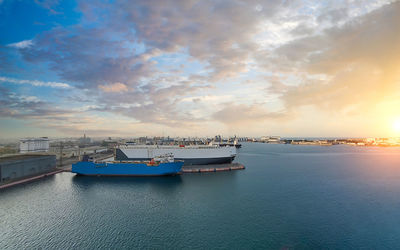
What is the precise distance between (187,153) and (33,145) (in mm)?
54282

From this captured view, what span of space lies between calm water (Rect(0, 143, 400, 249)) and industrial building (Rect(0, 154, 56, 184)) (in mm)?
3704

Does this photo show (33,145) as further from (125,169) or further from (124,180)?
(124,180)

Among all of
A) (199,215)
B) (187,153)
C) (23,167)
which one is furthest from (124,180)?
(199,215)

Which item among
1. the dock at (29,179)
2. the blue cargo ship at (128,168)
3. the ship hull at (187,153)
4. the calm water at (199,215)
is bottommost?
the calm water at (199,215)

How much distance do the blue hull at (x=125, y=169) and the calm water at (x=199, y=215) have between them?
370cm

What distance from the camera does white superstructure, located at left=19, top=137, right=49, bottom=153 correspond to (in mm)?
59862

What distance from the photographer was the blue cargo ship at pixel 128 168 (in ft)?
111

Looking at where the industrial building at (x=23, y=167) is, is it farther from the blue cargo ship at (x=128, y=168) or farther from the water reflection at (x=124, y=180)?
the water reflection at (x=124, y=180)

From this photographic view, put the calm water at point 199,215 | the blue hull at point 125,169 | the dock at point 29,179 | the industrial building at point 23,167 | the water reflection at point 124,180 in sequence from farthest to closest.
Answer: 1. the blue hull at point 125,169
2. the water reflection at point 124,180
3. the industrial building at point 23,167
4. the dock at point 29,179
5. the calm water at point 199,215

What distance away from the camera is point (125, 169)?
3391 cm

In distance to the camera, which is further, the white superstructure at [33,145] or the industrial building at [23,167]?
the white superstructure at [33,145]

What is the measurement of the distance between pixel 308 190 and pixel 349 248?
14748 millimetres

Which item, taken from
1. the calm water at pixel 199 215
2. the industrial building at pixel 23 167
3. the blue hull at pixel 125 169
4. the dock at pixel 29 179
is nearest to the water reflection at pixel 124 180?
the calm water at pixel 199 215

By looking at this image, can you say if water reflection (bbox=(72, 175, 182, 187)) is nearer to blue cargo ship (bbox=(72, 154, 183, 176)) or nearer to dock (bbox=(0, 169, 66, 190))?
blue cargo ship (bbox=(72, 154, 183, 176))
